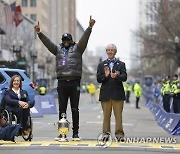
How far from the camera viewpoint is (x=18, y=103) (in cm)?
1119

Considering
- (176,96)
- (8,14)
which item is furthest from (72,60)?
(8,14)

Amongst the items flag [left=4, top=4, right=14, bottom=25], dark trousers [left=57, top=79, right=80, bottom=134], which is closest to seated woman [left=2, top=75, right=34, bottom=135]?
dark trousers [left=57, top=79, right=80, bottom=134]

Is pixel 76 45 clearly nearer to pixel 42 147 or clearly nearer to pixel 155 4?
pixel 42 147

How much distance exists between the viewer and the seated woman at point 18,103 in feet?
36.9

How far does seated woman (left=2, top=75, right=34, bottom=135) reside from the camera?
11.2 meters

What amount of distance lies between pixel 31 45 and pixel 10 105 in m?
66.7

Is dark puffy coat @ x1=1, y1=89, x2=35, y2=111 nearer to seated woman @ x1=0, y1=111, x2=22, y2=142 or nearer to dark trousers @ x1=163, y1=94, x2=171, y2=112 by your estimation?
seated woman @ x1=0, y1=111, x2=22, y2=142

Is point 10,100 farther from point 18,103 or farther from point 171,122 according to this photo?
point 171,122

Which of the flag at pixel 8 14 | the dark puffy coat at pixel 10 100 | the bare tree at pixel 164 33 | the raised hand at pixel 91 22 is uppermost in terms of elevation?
the flag at pixel 8 14

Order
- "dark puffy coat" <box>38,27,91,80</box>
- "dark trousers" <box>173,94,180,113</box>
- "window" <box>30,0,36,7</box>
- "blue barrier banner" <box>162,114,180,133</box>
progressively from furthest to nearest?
"window" <box>30,0,36,7</box> → "dark trousers" <box>173,94,180,113</box> → "blue barrier banner" <box>162,114,180,133</box> → "dark puffy coat" <box>38,27,91,80</box>

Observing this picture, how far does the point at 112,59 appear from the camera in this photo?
10938mm

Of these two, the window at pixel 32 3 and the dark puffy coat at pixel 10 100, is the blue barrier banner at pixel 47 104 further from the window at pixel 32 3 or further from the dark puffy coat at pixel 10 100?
the window at pixel 32 3

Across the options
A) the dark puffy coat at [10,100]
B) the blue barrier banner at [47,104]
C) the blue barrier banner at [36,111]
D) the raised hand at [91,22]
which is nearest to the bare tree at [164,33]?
the blue barrier banner at [47,104]

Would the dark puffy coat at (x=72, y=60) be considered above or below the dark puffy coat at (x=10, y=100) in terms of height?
above
